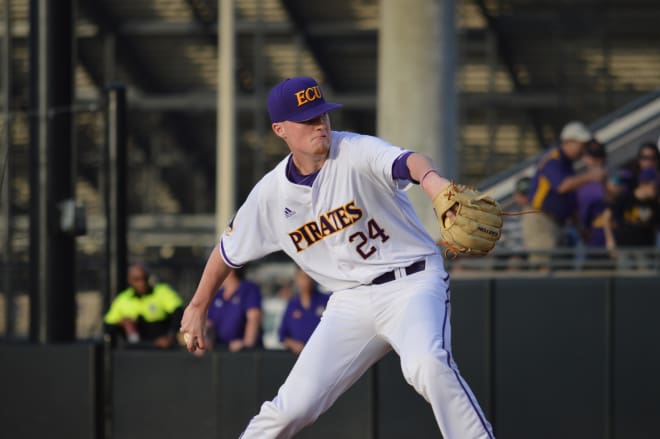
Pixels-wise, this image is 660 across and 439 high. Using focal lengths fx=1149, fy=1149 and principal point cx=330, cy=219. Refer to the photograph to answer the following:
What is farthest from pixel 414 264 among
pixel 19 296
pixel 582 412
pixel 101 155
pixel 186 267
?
pixel 186 267

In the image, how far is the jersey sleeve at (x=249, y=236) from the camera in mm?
5660

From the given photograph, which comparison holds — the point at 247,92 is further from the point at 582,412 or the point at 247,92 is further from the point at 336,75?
the point at 582,412

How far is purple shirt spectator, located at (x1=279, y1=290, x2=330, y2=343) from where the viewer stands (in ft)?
29.0

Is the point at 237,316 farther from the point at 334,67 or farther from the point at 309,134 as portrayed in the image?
the point at 334,67

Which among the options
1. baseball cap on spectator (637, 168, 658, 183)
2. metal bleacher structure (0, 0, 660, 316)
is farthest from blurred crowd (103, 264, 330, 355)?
metal bleacher structure (0, 0, 660, 316)

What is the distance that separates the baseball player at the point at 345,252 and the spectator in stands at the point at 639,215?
3461 mm

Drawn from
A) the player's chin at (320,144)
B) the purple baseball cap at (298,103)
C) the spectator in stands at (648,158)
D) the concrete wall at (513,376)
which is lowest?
the concrete wall at (513,376)

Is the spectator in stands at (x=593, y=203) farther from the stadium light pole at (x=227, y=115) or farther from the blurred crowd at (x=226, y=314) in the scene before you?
the stadium light pole at (x=227, y=115)

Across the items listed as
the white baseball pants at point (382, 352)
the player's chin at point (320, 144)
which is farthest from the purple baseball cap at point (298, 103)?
the white baseball pants at point (382, 352)

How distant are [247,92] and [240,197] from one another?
2.58m

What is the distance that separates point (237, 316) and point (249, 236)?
3.36 m

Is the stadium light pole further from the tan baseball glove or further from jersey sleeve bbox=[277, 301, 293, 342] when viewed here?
the tan baseball glove

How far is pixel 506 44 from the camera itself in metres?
24.0

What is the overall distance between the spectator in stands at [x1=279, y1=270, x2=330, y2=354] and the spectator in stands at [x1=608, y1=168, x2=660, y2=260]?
2282 mm
